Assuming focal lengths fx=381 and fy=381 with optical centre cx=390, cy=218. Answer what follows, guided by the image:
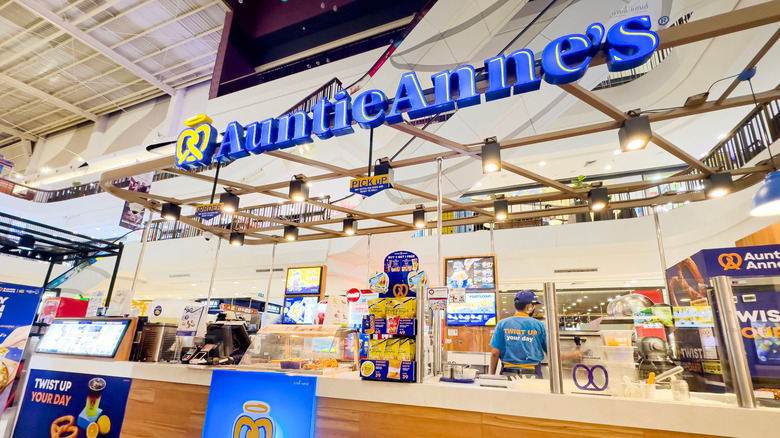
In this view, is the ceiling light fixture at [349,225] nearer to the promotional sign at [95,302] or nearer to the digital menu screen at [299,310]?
the digital menu screen at [299,310]

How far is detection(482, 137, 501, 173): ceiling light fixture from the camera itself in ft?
14.2

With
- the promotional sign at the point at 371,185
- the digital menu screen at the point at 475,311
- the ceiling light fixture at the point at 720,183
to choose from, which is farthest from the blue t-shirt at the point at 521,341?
the ceiling light fixture at the point at 720,183

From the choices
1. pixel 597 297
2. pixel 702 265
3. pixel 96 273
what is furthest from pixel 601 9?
pixel 96 273

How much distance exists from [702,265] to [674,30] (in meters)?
2.63

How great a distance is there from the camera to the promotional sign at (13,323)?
194 inches

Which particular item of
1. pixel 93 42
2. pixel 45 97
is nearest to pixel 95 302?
pixel 93 42

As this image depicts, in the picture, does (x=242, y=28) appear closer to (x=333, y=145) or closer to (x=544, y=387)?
(x=333, y=145)

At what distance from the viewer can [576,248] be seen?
9453 millimetres

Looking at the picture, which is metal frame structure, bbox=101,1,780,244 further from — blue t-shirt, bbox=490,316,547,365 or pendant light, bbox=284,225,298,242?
blue t-shirt, bbox=490,316,547,365

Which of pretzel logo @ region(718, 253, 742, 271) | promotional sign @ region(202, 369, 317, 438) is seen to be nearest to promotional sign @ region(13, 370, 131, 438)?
promotional sign @ region(202, 369, 317, 438)

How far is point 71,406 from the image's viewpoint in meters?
3.36

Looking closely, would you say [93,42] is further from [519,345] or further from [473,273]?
[519,345]

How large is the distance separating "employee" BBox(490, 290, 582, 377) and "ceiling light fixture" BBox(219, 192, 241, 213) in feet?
13.3

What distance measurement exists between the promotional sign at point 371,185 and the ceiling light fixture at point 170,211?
3260 millimetres
